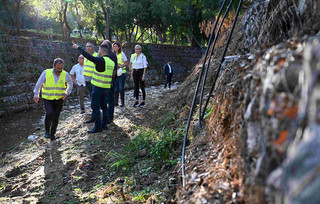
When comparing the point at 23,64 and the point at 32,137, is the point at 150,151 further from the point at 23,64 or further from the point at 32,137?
the point at 23,64

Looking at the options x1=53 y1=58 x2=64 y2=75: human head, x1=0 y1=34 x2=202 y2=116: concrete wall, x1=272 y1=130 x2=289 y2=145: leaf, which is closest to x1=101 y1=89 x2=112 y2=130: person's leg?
x1=53 y1=58 x2=64 y2=75: human head

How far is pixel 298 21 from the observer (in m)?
2.26

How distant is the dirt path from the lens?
10.5 feet

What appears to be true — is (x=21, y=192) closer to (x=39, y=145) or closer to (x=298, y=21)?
(x=39, y=145)

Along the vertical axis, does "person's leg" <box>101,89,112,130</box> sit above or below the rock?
above

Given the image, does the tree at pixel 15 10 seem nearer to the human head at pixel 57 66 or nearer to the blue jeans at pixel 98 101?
the human head at pixel 57 66

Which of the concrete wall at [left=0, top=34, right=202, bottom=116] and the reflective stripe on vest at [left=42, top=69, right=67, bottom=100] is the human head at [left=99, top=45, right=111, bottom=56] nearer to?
the reflective stripe on vest at [left=42, top=69, right=67, bottom=100]

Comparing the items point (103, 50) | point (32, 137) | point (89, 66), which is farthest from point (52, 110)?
point (103, 50)

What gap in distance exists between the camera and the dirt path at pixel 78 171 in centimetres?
321

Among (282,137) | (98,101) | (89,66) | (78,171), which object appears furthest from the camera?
(89,66)

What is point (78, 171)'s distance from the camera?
3.94 metres

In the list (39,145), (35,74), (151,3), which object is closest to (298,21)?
(39,145)

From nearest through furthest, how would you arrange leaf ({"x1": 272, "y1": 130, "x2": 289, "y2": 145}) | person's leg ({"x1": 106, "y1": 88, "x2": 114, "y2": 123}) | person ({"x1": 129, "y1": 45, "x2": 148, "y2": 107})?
leaf ({"x1": 272, "y1": 130, "x2": 289, "y2": 145}), person's leg ({"x1": 106, "y1": 88, "x2": 114, "y2": 123}), person ({"x1": 129, "y1": 45, "x2": 148, "y2": 107})

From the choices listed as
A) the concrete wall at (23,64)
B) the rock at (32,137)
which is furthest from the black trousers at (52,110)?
the concrete wall at (23,64)
